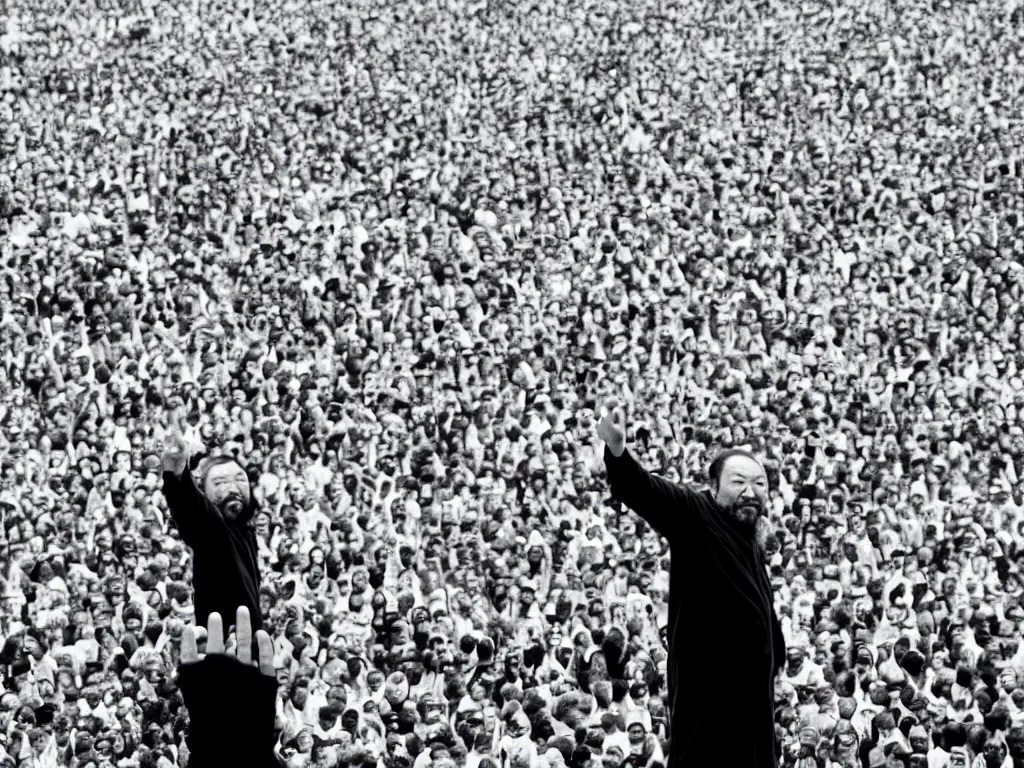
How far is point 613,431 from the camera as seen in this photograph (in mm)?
6574

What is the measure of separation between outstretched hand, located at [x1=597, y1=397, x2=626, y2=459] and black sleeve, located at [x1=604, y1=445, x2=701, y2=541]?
1.1 inches

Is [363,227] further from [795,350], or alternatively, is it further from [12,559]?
[12,559]

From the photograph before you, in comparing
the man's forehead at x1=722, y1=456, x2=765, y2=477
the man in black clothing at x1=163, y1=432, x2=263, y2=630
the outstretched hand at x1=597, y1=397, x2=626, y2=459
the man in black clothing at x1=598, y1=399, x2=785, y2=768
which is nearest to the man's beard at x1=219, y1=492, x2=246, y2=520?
the man in black clothing at x1=163, y1=432, x2=263, y2=630

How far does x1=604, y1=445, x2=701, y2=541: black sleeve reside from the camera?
6.70 metres

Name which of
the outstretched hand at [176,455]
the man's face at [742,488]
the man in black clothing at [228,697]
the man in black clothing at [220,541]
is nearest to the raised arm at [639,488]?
the man's face at [742,488]

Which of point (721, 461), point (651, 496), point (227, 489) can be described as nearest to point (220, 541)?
point (227, 489)

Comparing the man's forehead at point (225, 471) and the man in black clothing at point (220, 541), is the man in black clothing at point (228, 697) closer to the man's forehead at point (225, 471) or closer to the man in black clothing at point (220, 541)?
the man in black clothing at point (220, 541)

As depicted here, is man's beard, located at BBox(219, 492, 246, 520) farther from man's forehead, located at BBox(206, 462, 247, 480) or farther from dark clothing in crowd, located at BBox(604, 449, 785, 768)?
dark clothing in crowd, located at BBox(604, 449, 785, 768)

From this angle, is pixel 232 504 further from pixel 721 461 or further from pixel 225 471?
pixel 721 461

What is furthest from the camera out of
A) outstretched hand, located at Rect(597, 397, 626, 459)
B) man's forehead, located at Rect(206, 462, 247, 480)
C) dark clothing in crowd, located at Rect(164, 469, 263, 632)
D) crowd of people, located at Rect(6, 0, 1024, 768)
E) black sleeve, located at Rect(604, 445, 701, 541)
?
crowd of people, located at Rect(6, 0, 1024, 768)

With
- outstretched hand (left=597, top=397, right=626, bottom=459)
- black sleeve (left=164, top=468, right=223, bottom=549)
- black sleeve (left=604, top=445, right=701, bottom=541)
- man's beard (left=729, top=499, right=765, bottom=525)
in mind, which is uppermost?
black sleeve (left=164, top=468, right=223, bottom=549)

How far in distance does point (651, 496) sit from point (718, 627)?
0.52m

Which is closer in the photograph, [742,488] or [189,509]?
[742,488]

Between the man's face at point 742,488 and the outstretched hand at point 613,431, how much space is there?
2.04 feet
